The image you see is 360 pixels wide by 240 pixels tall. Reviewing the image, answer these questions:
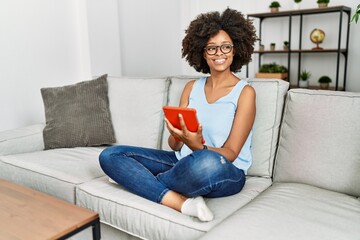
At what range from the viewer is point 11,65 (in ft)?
8.67

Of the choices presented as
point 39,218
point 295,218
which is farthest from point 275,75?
point 39,218

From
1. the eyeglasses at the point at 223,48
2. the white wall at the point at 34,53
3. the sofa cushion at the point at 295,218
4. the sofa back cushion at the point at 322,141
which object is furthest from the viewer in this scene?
the white wall at the point at 34,53

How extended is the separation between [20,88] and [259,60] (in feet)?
8.80

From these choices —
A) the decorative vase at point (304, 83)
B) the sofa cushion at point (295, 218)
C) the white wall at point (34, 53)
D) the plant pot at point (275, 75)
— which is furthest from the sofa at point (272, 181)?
the decorative vase at point (304, 83)

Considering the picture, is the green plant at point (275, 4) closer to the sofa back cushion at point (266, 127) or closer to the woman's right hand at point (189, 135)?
the sofa back cushion at point (266, 127)

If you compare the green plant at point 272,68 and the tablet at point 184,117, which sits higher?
the green plant at point 272,68

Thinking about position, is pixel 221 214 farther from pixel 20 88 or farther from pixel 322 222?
pixel 20 88

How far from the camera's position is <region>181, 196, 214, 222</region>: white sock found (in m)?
1.18

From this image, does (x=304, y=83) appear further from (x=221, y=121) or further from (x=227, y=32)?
(x=221, y=121)

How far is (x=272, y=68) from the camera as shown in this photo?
391cm

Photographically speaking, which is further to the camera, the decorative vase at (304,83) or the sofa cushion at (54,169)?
the decorative vase at (304,83)

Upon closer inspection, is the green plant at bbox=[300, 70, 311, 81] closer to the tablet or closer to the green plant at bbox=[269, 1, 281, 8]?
the green plant at bbox=[269, 1, 281, 8]

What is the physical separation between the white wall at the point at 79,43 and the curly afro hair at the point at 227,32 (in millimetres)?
1583

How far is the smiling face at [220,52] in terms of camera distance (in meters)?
1.55
